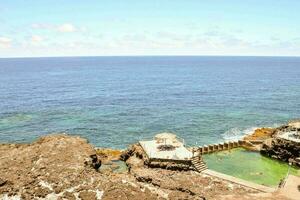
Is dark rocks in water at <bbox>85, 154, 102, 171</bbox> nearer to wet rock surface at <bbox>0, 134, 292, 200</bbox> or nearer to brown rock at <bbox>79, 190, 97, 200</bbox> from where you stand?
wet rock surface at <bbox>0, 134, 292, 200</bbox>

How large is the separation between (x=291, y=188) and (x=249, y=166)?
440 inches

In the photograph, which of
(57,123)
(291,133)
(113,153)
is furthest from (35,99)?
(291,133)

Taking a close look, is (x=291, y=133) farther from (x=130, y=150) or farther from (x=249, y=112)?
(x=249, y=112)

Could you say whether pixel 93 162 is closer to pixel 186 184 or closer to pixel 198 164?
pixel 186 184

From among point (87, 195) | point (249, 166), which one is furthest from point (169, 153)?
point (87, 195)

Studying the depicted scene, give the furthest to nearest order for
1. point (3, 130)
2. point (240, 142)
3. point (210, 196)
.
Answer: point (3, 130)
point (240, 142)
point (210, 196)

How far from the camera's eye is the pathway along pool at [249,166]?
150 feet

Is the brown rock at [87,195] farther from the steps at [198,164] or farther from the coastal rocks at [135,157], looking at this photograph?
the steps at [198,164]

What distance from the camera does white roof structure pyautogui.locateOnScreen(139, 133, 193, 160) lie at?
45.2 m

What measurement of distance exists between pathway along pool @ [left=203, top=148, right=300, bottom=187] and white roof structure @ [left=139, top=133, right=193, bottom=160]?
17.7 ft

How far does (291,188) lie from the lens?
39.3 m

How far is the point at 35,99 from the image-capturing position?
109 m

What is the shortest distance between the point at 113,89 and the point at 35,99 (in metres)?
34.9

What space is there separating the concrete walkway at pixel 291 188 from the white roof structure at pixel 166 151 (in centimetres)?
1168
